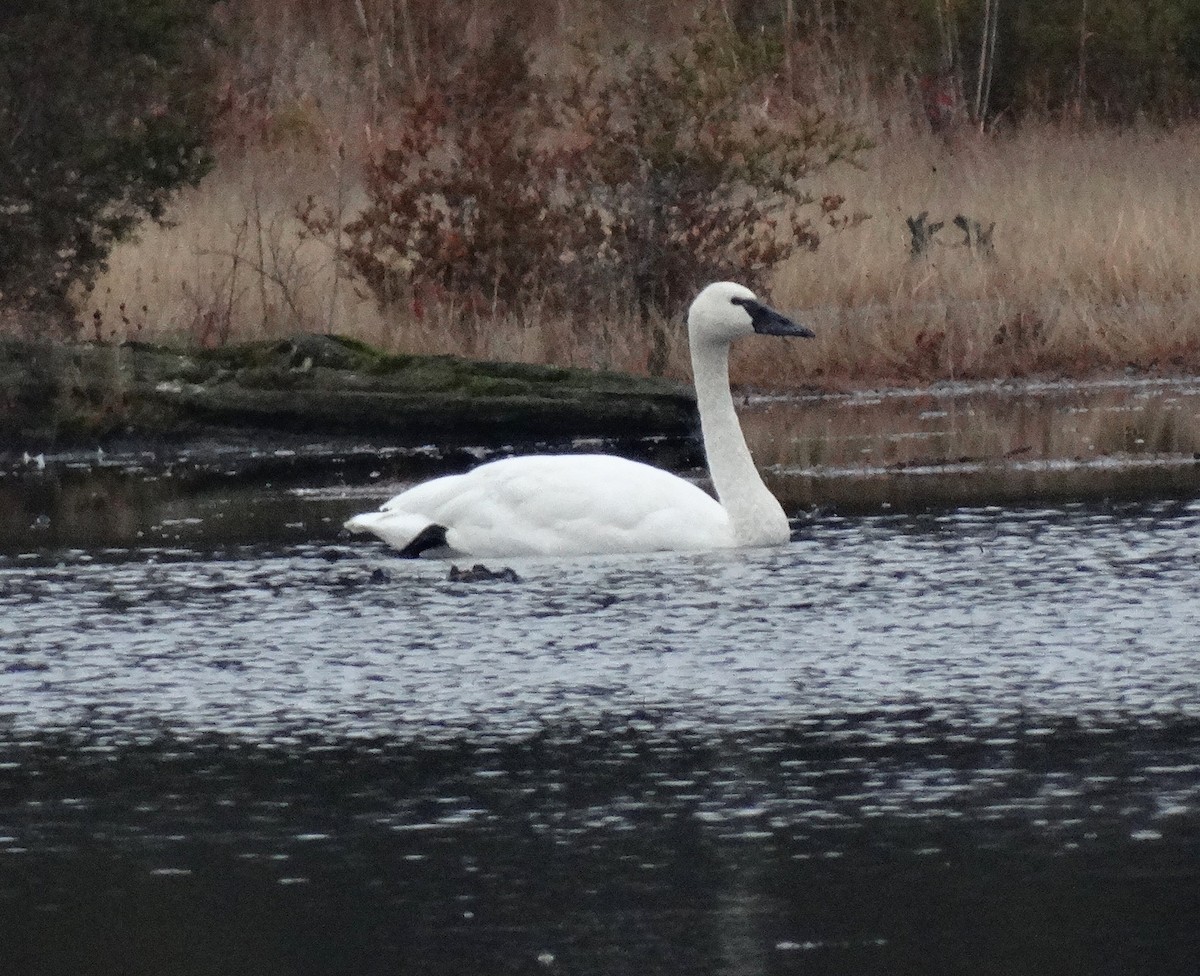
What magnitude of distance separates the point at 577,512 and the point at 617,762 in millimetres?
4002

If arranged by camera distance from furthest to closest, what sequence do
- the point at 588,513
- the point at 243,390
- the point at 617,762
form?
the point at 243,390 → the point at 588,513 → the point at 617,762

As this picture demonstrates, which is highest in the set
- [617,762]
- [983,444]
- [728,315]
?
[728,315]

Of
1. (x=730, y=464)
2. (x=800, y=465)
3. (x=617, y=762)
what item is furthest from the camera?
(x=800, y=465)

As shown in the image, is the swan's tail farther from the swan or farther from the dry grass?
the dry grass

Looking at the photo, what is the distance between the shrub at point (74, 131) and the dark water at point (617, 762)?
7.94 m

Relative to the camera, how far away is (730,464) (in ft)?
36.7

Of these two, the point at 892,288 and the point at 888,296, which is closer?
the point at 888,296

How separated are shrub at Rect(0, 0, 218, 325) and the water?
638 cm

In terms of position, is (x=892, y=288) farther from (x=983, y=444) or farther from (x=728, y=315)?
(x=728, y=315)

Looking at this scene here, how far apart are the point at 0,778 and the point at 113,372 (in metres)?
9.55

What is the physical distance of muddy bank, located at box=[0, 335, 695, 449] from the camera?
15.9 m

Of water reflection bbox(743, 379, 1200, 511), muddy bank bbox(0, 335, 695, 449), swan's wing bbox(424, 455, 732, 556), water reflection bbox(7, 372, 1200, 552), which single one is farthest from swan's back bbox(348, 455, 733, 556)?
muddy bank bbox(0, 335, 695, 449)

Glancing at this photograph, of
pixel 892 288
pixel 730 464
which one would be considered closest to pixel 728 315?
pixel 730 464

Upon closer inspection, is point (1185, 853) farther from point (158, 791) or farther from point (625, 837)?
point (158, 791)
